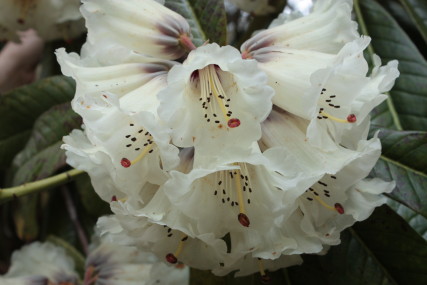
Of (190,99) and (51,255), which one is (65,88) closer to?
(51,255)

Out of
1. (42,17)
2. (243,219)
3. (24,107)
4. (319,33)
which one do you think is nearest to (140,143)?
(243,219)

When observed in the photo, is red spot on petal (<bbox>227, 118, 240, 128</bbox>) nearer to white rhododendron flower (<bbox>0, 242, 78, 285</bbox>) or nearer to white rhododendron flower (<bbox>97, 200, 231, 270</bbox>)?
white rhododendron flower (<bbox>97, 200, 231, 270</bbox>)

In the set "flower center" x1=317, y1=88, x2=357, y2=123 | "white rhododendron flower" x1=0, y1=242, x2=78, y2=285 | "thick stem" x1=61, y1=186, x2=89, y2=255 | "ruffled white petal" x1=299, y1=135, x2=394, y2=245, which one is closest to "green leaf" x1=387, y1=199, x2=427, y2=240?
"ruffled white petal" x1=299, y1=135, x2=394, y2=245

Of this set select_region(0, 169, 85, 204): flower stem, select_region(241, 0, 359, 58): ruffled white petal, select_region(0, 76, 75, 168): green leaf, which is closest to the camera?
select_region(241, 0, 359, 58): ruffled white petal

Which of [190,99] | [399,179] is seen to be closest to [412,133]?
[399,179]

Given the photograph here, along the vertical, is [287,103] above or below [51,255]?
above

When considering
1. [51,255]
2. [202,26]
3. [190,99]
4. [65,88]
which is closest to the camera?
[190,99]

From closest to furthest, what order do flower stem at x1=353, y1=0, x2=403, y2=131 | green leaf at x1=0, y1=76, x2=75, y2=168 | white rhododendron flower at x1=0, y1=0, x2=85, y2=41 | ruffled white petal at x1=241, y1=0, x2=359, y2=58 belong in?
ruffled white petal at x1=241, y1=0, x2=359, y2=58, flower stem at x1=353, y1=0, x2=403, y2=131, green leaf at x1=0, y1=76, x2=75, y2=168, white rhododendron flower at x1=0, y1=0, x2=85, y2=41

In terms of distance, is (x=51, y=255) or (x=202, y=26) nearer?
(x=202, y=26)
